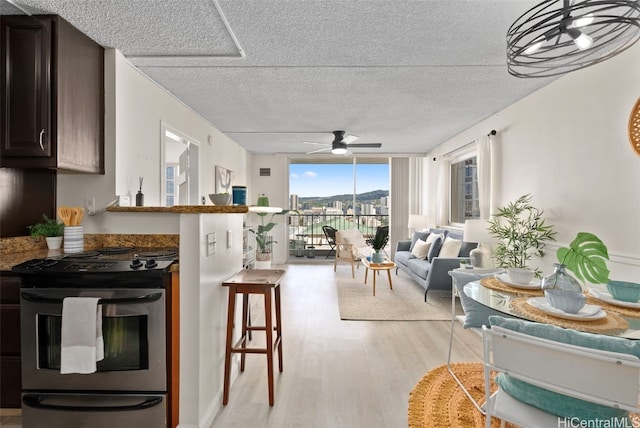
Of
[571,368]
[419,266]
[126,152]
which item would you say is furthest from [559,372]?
[419,266]

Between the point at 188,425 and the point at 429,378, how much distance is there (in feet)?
5.40

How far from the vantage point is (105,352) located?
1707 mm

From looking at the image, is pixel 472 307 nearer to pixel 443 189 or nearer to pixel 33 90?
pixel 33 90

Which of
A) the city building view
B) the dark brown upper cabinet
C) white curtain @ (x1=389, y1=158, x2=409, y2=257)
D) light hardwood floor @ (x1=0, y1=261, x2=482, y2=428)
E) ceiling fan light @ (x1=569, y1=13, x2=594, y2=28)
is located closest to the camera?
ceiling fan light @ (x1=569, y1=13, x2=594, y2=28)

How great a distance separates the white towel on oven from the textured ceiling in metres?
1.72

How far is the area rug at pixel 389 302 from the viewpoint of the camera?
3.68 meters

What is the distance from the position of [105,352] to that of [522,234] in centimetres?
364

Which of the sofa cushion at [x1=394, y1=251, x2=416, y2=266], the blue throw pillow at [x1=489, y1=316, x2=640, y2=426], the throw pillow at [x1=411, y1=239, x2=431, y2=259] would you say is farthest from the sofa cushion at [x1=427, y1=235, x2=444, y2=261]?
the blue throw pillow at [x1=489, y1=316, x2=640, y2=426]

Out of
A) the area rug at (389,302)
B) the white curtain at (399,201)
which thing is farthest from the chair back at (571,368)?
the white curtain at (399,201)

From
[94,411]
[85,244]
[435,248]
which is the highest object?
[85,244]

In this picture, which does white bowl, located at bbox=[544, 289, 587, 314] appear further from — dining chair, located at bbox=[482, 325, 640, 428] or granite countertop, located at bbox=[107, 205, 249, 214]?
granite countertop, located at bbox=[107, 205, 249, 214]

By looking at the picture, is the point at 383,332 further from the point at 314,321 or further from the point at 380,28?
the point at 380,28

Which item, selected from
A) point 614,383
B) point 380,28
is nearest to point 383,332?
point 614,383

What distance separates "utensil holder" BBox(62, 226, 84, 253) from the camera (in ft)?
7.68
